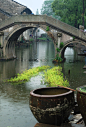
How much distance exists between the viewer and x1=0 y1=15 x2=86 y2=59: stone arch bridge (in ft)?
73.8

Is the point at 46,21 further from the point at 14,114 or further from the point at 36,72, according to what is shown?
the point at 14,114

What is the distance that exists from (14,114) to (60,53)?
634 inches

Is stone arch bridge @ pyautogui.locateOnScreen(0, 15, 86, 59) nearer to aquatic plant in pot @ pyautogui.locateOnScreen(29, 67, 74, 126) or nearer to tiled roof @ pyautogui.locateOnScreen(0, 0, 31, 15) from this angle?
aquatic plant in pot @ pyautogui.locateOnScreen(29, 67, 74, 126)

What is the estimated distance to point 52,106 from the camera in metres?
6.30

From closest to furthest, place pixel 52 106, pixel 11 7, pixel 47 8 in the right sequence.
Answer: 1. pixel 52 106
2. pixel 11 7
3. pixel 47 8

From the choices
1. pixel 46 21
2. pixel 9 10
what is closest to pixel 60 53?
pixel 46 21

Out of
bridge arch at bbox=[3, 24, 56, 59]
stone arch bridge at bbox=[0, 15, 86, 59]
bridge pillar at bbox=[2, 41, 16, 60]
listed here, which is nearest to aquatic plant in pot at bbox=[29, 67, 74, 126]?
stone arch bridge at bbox=[0, 15, 86, 59]

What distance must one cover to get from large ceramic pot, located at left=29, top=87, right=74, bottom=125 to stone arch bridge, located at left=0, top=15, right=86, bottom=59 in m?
16.2

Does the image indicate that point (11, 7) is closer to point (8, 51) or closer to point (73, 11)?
point (73, 11)

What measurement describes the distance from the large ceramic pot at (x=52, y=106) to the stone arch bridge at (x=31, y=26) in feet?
53.2

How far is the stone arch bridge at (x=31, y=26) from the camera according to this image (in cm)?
2248

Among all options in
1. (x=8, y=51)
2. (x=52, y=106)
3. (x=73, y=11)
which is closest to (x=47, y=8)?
(x=73, y=11)

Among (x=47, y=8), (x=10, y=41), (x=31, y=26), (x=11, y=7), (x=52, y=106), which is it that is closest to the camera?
(x=52, y=106)

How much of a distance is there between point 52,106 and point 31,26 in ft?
61.0
